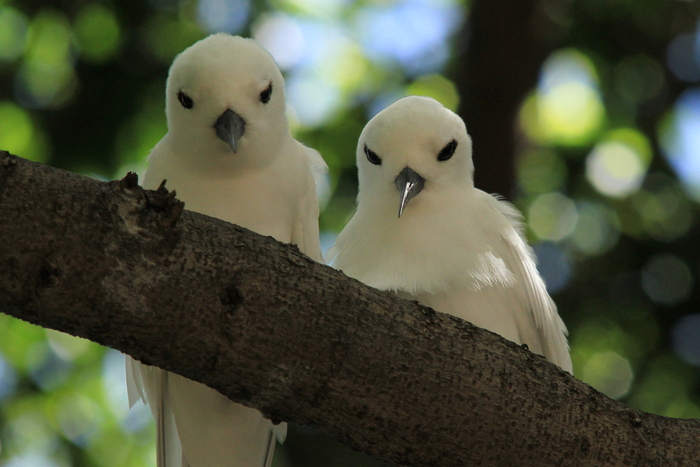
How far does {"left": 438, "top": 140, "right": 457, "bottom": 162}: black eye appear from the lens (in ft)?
18.6

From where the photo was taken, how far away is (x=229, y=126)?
4.89m

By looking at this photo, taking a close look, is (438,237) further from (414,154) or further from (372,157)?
(372,157)

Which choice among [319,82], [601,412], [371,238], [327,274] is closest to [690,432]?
[601,412]

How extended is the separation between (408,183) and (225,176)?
3.92 feet

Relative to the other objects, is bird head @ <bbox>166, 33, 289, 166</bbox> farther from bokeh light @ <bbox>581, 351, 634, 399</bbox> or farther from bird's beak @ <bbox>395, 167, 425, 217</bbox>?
bokeh light @ <bbox>581, 351, 634, 399</bbox>

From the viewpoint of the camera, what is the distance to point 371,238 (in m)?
5.58

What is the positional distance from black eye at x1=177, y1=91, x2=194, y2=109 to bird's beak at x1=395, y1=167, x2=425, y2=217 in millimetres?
1443

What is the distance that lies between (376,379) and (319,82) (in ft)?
22.6

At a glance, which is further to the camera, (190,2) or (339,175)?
(339,175)

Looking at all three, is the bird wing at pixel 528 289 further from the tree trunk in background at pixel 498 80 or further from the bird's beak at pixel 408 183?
the tree trunk in background at pixel 498 80

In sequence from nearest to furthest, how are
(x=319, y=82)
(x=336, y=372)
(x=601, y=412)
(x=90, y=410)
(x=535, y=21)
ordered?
(x=336, y=372), (x=601, y=412), (x=90, y=410), (x=535, y=21), (x=319, y=82)

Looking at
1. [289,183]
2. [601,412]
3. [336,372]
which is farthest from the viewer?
[289,183]

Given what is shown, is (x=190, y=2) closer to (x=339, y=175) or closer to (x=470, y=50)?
(x=339, y=175)

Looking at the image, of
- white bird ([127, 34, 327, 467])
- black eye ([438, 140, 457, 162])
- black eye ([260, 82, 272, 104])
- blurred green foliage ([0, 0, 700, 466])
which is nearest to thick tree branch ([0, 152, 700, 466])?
white bird ([127, 34, 327, 467])
